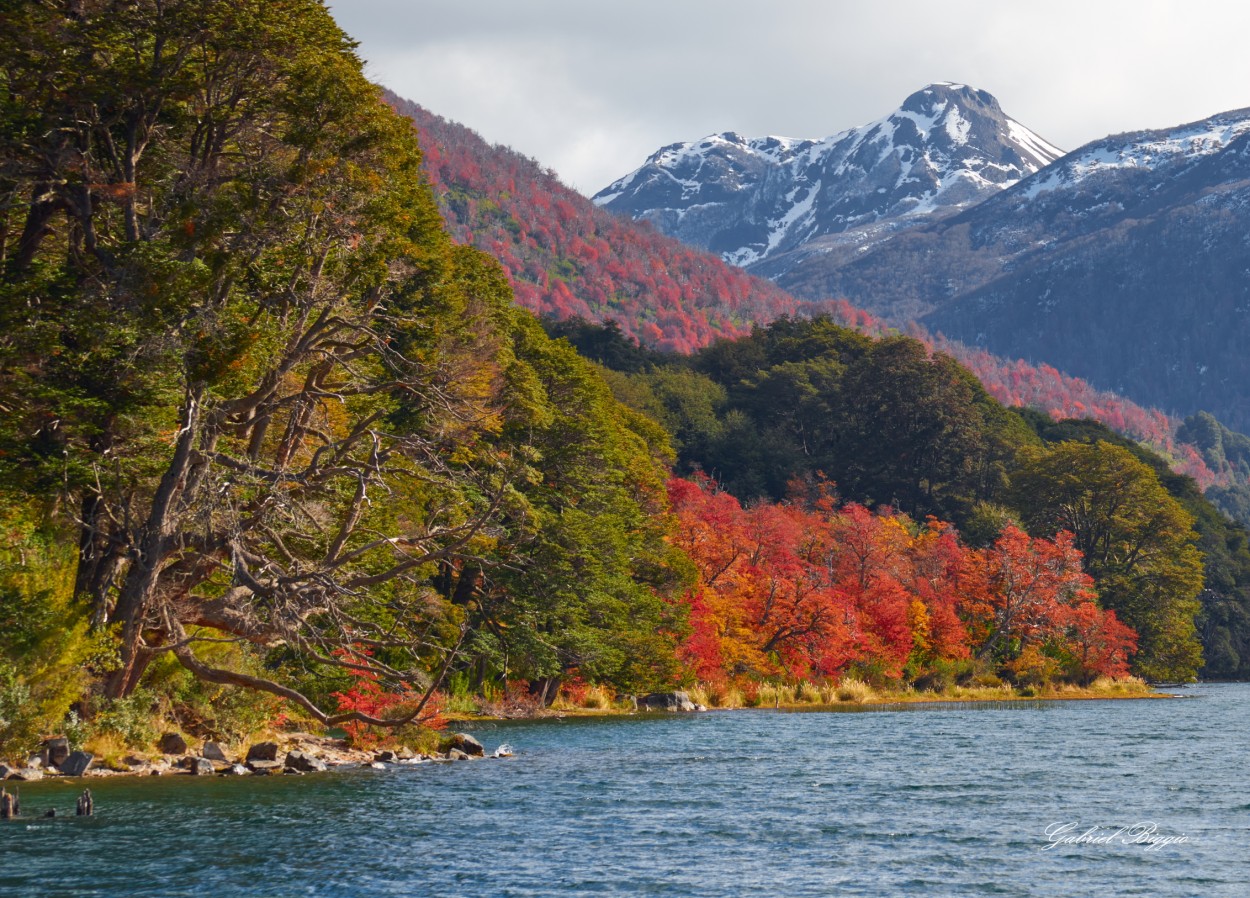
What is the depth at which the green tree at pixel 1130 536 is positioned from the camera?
87.0m

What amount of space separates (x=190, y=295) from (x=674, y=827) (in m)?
14.9

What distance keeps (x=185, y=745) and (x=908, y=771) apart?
16.9 meters

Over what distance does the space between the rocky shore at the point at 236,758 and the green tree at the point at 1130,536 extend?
63.5 metres

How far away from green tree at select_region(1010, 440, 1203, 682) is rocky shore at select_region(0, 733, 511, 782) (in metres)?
63.5

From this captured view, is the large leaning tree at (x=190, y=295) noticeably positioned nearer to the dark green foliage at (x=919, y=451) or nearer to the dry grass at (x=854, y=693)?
the dry grass at (x=854, y=693)

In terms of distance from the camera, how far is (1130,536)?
9150 cm

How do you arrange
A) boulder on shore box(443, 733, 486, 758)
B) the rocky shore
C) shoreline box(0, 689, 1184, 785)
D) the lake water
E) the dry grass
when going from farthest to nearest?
the dry grass < boulder on shore box(443, 733, 486, 758) < shoreline box(0, 689, 1184, 785) < the rocky shore < the lake water

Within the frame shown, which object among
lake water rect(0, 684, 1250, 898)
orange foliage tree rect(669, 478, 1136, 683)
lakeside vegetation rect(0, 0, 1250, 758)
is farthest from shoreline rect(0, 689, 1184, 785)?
orange foliage tree rect(669, 478, 1136, 683)

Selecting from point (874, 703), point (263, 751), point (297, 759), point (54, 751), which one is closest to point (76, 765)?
point (54, 751)

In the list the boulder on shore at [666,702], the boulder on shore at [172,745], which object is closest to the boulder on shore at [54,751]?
the boulder on shore at [172,745]

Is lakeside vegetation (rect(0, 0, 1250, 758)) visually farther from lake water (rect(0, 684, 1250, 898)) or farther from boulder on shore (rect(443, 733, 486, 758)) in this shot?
lake water (rect(0, 684, 1250, 898))

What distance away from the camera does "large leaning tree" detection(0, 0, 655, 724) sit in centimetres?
2719

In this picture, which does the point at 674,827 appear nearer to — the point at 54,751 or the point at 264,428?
the point at 54,751

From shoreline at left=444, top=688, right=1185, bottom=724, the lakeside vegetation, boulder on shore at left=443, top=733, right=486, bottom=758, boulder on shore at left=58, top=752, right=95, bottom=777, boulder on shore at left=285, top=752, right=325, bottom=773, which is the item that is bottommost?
shoreline at left=444, top=688, right=1185, bottom=724
